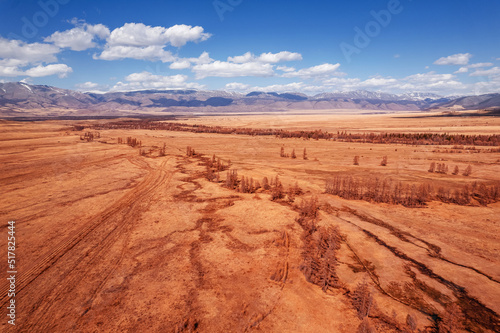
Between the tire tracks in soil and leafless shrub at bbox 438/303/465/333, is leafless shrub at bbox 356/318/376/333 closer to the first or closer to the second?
leafless shrub at bbox 438/303/465/333

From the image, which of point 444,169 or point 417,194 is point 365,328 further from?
point 444,169

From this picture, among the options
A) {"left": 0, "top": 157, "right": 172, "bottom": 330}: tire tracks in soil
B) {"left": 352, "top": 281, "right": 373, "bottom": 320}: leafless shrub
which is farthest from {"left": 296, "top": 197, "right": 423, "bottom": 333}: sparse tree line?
Result: {"left": 0, "top": 157, "right": 172, "bottom": 330}: tire tracks in soil

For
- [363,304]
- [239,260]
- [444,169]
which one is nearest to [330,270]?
[363,304]

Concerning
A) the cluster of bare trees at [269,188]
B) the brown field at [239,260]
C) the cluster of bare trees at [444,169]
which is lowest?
the brown field at [239,260]

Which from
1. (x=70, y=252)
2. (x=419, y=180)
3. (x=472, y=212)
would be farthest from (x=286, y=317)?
(x=419, y=180)

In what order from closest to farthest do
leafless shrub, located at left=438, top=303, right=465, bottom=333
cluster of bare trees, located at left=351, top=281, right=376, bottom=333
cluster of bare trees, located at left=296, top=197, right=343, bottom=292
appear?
cluster of bare trees, located at left=351, top=281, right=376, bottom=333, leafless shrub, located at left=438, top=303, right=465, bottom=333, cluster of bare trees, located at left=296, top=197, right=343, bottom=292

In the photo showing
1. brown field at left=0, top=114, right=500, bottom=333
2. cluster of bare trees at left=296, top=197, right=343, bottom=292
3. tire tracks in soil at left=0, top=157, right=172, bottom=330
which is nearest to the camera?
brown field at left=0, top=114, right=500, bottom=333

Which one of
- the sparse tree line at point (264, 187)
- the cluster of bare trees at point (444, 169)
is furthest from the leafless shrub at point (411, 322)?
the cluster of bare trees at point (444, 169)

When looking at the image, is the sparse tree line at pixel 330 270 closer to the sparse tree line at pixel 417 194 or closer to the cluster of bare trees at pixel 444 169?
the sparse tree line at pixel 417 194

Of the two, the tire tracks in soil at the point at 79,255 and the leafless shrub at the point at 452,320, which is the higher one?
the tire tracks in soil at the point at 79,255
